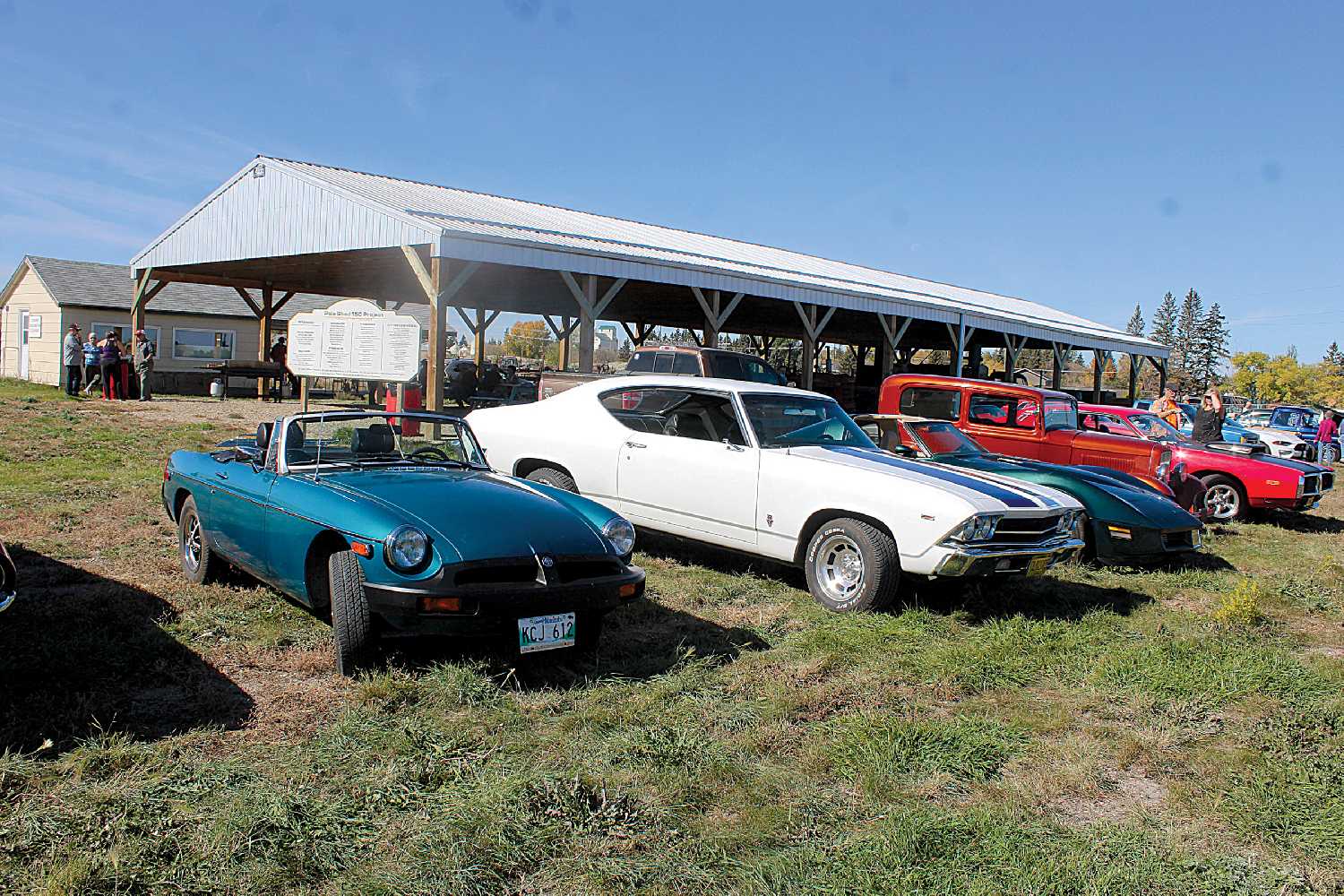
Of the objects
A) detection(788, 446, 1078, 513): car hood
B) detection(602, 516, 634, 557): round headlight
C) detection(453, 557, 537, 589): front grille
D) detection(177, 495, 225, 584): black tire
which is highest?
detection(788, 446, 1078, 513): car hood

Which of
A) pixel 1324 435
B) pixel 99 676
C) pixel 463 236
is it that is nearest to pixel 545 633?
pixel 99 676

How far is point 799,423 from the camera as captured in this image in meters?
7.30

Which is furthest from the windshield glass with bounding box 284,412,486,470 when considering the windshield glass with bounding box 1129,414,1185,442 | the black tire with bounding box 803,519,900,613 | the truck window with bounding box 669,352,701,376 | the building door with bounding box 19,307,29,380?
the building door with bounding box 19,307,29,380

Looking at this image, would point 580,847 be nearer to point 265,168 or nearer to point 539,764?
point 539,764

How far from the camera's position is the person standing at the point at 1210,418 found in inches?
584

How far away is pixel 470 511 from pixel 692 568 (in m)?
2.92

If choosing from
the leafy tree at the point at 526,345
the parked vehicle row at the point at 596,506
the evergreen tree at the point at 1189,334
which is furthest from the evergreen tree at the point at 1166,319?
the parked vehicle row at the point at 596,506

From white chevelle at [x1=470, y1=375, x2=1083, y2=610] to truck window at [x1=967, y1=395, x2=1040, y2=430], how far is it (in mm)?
4477

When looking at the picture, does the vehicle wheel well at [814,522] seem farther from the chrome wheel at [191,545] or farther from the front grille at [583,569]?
the chrome wheel at [191,545]

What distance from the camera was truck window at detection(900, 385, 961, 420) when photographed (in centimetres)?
1186

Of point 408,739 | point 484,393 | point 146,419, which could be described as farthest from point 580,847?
point 484,393

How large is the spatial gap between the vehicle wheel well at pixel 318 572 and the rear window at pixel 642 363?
41.1ft

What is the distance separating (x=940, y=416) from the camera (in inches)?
472

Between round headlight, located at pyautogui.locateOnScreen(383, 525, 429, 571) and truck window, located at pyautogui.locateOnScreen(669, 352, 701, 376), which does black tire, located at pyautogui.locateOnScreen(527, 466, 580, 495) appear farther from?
truck window, located at pyautogui.locateOnScreen(669, 352, 701, 376)
